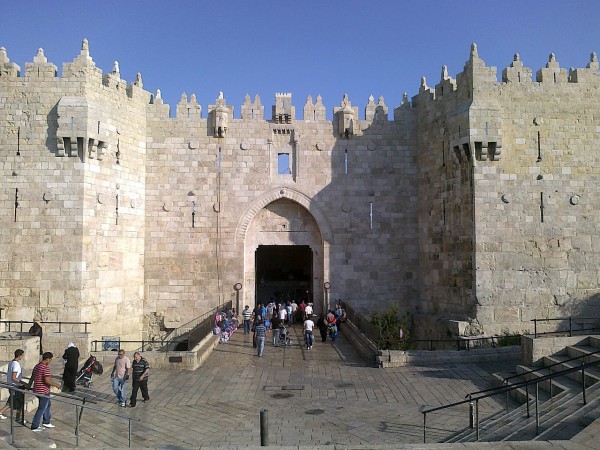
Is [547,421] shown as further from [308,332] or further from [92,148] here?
[92,148]

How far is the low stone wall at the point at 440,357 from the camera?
15.2 metres

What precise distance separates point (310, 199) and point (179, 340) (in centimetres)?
819

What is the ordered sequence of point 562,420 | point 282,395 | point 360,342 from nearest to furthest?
point 562,420 < point 282,395 < point 360,342

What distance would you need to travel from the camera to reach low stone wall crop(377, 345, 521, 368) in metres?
15.2

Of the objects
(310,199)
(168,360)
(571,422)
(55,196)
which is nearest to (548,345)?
(571,422)

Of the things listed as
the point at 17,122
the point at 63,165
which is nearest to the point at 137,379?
the point at 63,165

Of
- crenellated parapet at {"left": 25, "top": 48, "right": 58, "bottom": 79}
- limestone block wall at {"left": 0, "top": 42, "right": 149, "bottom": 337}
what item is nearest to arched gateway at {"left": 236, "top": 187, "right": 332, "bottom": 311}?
limestone block wall at {"left": 0, "top": 42, "right": 149, "bottom": 337}

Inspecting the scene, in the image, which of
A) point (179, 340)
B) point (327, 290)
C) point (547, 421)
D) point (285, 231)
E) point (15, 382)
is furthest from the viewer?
point (285, 231)

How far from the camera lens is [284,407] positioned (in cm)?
1159

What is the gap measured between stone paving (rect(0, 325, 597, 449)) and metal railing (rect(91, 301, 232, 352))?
94 cm

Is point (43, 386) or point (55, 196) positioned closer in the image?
point (43, 386)

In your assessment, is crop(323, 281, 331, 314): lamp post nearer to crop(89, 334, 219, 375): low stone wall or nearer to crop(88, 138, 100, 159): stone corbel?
crop(89, 334, 219, 375): low stone wall

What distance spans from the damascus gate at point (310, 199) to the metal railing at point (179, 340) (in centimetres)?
65

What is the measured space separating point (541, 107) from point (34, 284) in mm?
19277
